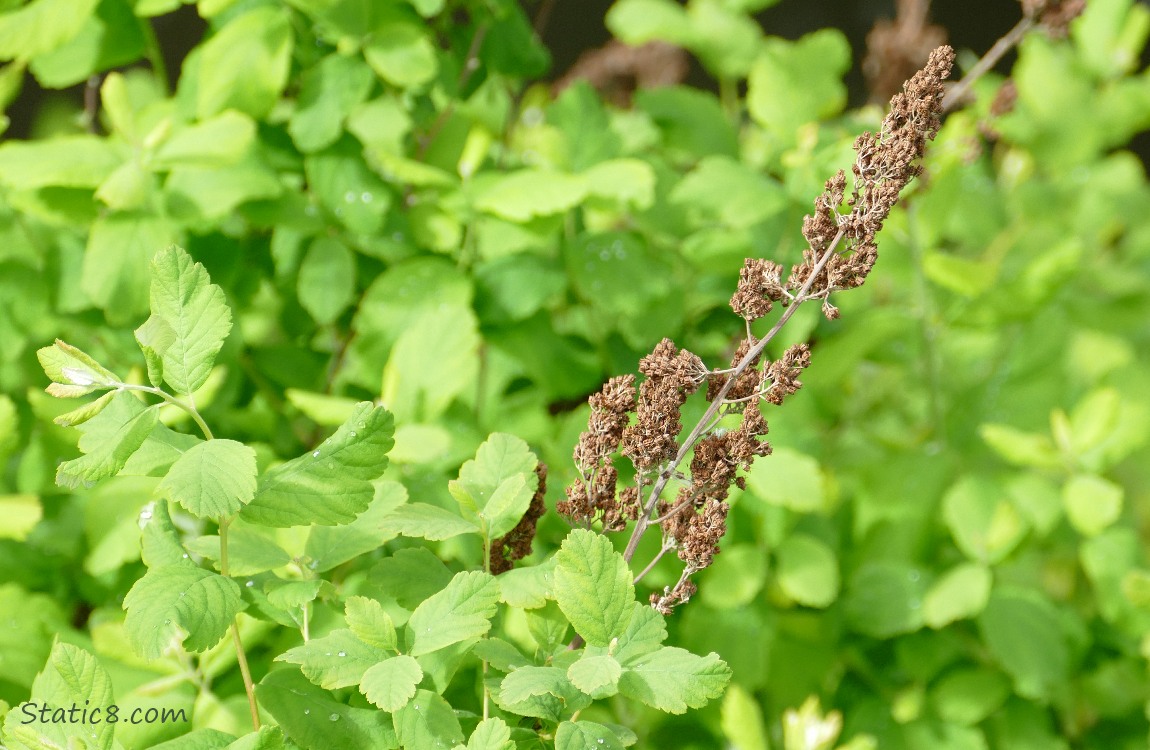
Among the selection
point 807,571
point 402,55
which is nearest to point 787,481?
point 807,571

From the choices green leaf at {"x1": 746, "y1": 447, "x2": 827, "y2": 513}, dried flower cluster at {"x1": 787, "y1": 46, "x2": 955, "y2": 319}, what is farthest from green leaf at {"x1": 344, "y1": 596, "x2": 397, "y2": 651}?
green leaf at {"x1": 746, "y1": 447, "x2": 827, "y2": 513}

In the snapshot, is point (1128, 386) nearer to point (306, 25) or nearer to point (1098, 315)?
point (1098, 315)

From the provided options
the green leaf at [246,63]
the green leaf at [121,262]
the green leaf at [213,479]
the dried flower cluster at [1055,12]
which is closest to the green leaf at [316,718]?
the green leaf at [213,479]

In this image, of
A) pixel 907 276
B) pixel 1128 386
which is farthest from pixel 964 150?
pixel 1128 386

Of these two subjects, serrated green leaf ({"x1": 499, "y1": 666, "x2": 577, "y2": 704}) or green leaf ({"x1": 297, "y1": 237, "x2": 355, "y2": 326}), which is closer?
serrated green leaf ({"x1": 499, "y1": 666, "x2": 577, "y2": 704})

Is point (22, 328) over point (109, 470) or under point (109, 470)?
under

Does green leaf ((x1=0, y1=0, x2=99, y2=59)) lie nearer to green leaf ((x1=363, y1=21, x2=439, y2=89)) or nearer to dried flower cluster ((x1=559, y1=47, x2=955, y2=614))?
green leaf ((x1=363, y1=21, x2=439, y2=89))

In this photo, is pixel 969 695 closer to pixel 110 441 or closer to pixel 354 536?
pixel 354 536
